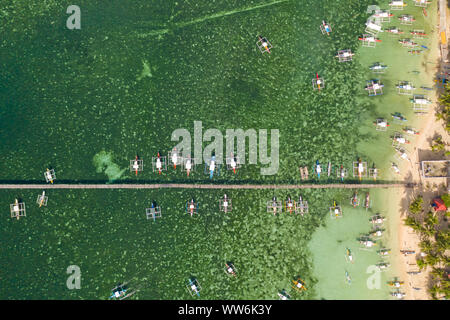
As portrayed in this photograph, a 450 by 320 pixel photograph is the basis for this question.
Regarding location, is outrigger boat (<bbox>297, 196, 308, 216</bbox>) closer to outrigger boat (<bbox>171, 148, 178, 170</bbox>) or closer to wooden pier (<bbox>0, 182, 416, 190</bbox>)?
wooden pier (<bbox>0, 182, 416, 190</bbox>)

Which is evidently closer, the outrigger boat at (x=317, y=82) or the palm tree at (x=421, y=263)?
the palm tree at (x=421, y=263)

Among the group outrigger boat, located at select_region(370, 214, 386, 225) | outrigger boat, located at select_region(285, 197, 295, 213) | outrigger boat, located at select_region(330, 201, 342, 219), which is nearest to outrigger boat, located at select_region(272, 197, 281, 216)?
outrigger boat, located at select_region(285, 197, 295, 213)

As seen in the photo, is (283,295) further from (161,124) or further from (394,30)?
(394,30)

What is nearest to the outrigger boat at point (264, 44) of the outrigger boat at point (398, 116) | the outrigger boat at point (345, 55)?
the outrigger boat at point (345, 55)

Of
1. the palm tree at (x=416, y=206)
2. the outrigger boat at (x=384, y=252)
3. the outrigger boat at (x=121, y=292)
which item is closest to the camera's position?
the palm tree at (x=416, y=206)

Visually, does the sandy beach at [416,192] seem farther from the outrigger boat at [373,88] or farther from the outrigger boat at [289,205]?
the outrigger boat at [289,205]
